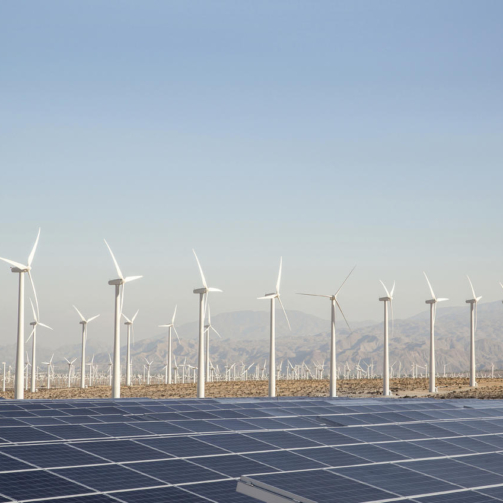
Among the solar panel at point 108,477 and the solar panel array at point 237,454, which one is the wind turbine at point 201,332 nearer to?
A: the solar panel array at point 237,454

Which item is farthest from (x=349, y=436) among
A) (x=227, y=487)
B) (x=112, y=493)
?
(x=112, y=493)

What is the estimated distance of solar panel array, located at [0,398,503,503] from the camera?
64.8 ft

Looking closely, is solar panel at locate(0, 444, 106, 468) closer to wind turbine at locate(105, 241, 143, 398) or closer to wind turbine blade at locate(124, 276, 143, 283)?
wind turbine at locate(105, 241, 143, 398)

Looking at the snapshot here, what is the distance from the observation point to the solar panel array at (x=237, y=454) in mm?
19766

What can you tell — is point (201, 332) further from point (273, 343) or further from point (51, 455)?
point (51, 455)

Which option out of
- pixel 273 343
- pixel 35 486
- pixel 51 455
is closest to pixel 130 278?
pixel 273 343

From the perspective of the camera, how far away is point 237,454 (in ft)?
81.2

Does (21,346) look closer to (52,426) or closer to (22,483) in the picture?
(52,426)

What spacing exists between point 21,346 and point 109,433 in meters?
41.7

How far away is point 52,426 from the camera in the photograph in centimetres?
2789

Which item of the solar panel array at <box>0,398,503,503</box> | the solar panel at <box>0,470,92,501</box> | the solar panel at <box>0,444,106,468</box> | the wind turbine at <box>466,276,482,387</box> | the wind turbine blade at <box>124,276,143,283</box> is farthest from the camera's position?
the wind turbine at <box>466,276,482,387</box>

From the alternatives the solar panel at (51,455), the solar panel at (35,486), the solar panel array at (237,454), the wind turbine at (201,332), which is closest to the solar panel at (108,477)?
the solar panel array at (237,454)

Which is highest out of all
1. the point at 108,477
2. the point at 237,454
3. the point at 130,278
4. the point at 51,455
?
the point at 130,278

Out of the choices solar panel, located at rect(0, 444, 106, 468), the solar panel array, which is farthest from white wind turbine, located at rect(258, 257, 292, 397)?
solar panel, located at rect(0, 444, 106, 468)
